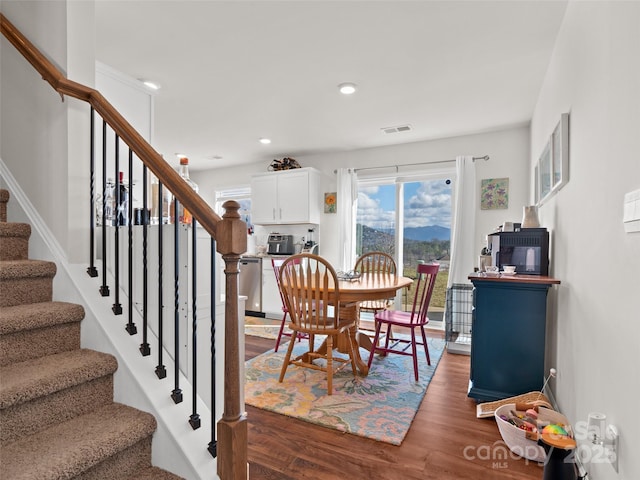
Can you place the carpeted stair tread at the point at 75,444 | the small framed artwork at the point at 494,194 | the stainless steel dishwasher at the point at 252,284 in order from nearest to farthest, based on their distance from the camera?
the carpeted stair tread at the point at 75,444, the small framed artwork at the point at 494,194, the stainless steel dishwasher at the point at 252,284

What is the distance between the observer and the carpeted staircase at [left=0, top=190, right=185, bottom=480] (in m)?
1.07

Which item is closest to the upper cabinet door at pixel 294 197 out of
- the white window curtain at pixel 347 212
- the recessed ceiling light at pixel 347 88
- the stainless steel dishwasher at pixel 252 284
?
the white window curtain at pixel 347 212

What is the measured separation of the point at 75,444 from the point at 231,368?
53 cm

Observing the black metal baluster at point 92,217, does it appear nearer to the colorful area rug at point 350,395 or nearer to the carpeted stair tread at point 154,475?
the carpeted stair tread at point 154,475

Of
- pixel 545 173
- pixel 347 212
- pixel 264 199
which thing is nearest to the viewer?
pixel 545 173

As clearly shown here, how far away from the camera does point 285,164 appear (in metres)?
5.33

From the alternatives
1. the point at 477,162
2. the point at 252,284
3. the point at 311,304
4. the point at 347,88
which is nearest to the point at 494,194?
the point at 477,162

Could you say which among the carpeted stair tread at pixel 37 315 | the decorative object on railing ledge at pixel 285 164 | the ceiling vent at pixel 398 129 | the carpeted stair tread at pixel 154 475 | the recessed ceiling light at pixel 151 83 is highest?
the recessed ceiling light at pixel 151 83

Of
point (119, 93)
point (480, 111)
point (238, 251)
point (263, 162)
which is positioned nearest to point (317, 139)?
point (263, 162)

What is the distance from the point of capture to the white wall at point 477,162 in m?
4.11

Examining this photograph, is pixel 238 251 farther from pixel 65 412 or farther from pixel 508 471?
pixel 508 471

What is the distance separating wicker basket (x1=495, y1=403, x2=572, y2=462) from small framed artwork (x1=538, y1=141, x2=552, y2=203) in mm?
1514

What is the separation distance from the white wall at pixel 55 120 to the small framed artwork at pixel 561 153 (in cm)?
259

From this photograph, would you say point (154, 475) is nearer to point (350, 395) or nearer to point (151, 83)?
point (350, 395)
